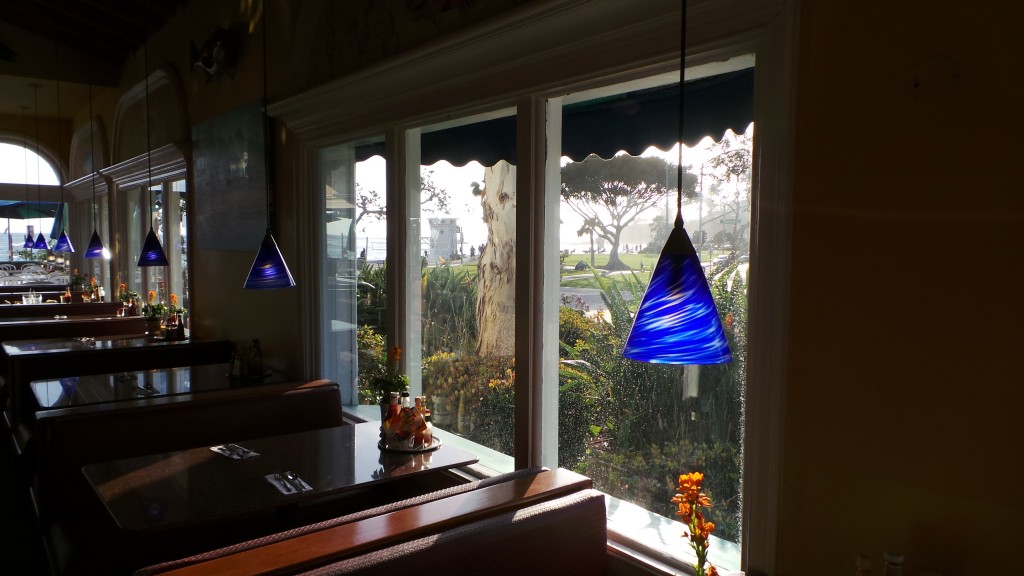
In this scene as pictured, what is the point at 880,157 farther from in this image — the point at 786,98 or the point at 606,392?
the point at 606,392

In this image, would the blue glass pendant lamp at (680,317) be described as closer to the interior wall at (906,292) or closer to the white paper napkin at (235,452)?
the interior wall at (906,292)

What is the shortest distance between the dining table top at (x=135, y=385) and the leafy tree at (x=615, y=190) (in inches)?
88.3

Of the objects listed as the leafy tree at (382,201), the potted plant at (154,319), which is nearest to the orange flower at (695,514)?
the leafy tree at (382,201)

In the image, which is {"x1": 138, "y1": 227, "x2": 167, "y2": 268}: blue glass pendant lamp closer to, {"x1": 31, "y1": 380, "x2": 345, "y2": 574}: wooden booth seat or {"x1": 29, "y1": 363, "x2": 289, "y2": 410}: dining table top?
{"x1": 29, "y1": 363, "x2": 289, "y2": 410}: dining table top

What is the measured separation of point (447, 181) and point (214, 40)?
8.54 feet

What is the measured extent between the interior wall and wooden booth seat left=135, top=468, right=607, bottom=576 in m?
0.56

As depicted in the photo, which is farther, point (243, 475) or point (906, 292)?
point (243, 475)

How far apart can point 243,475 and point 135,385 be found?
5.59 feet

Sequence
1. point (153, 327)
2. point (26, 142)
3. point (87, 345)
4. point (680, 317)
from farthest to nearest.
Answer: point (26, 142) < point (153, 327) < point (87, 345) < point (680, 317)

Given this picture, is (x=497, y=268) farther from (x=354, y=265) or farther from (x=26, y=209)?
(x=26, y=209)

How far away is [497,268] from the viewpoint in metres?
2.78

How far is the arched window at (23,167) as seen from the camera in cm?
976

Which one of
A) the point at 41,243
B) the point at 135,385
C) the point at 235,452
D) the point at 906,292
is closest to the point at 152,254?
the point at 135,385

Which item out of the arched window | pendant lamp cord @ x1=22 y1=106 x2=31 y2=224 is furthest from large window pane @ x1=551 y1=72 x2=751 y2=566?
the arched window
